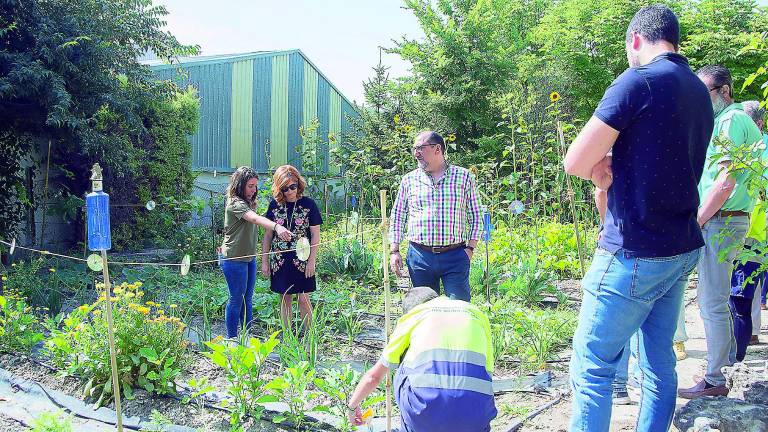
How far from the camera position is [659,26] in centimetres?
217

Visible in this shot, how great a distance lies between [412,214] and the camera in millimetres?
4031

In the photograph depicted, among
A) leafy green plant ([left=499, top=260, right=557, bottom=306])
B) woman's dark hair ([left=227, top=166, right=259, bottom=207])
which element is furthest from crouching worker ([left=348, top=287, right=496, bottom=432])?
leafy green plant ([left=499, top=260, right=557, bottom=306])

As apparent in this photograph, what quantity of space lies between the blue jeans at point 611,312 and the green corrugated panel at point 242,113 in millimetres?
15266

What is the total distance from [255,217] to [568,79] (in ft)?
49.2

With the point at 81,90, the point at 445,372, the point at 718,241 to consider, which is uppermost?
the point at 81,90

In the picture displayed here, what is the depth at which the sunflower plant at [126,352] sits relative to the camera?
3.39m

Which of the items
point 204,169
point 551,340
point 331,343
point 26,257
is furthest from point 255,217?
point 204,169

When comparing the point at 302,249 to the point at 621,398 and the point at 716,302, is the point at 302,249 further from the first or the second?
the point at 716,302

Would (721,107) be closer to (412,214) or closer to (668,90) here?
(668,90)

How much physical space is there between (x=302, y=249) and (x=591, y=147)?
8.55 feet

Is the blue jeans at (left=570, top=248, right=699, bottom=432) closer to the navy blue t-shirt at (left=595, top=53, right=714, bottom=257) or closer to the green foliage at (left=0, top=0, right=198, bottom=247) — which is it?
the navy blue t-shirt at (left=595, top=53, right=714, bottom=257)

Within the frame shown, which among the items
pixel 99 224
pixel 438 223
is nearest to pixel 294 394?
pixel 99 224

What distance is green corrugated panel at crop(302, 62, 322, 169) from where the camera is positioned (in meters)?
19.3

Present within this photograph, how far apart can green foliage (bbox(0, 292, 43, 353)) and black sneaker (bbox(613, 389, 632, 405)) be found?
357 centimetres
